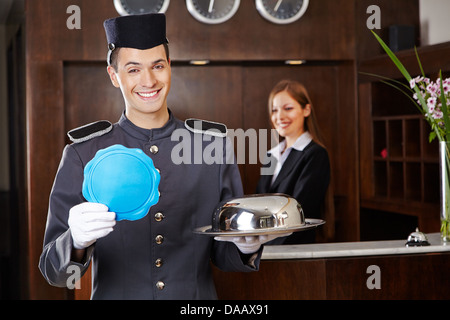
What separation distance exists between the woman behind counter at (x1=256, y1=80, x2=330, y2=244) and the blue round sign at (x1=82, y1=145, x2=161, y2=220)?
2245 millimetres

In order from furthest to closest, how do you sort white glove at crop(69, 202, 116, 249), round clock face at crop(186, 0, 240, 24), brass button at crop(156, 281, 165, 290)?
1. round clock face at crop(186, 0, 240, 24)
2. brass button at crop(156, 281, 165, 290)
3. white glove at crop(69, 202, 116, 249)

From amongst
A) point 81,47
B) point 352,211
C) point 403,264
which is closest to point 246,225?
point 403,264

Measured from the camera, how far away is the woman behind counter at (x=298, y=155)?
3.80 metres

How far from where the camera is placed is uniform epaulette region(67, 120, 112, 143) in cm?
170

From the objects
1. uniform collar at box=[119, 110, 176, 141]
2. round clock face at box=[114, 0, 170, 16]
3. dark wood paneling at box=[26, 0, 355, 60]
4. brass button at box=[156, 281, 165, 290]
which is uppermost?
round clock face at box=[114, 0, 170, 16]

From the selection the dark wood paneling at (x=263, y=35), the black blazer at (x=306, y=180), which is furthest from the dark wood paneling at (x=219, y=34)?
the black blazer at (x=306, y=180)

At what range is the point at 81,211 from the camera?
1338 mm

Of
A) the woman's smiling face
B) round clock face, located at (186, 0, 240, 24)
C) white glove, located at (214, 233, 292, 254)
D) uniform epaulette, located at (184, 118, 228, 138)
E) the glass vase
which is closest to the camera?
white glove, located at (214, 233, 292, 254)

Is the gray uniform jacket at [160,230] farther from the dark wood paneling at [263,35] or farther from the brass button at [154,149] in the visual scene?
the dark wood paneling at [263,35]

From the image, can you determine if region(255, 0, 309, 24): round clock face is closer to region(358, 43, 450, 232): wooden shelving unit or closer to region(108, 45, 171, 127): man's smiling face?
region(358, 43, 450, 232): wooden shelving unit

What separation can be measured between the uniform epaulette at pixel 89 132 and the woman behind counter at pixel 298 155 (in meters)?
2.03

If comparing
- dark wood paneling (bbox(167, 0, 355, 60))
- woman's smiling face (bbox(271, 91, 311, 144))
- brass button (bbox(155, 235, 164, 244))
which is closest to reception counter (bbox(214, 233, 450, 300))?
brass button (bbox(155, 235, 164, 244))

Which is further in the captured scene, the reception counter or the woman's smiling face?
the woman's smiling face
